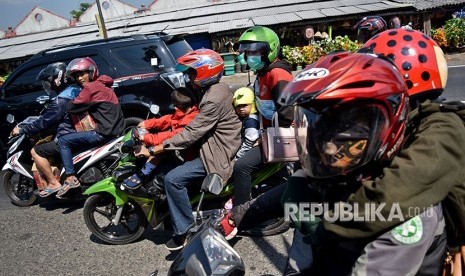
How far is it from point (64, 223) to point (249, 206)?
3.66 m

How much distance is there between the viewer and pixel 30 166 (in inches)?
214

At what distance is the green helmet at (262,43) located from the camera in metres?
3.57

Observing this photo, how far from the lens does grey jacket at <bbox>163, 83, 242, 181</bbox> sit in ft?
11.2

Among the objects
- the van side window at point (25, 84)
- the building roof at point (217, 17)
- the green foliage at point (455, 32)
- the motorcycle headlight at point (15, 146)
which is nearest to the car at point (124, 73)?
the van side window at point (25, 84)

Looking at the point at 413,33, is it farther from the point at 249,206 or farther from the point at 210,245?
the point at 210,245

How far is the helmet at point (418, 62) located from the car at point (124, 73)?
17.4 ft

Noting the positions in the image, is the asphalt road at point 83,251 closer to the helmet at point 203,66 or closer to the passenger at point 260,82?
the passenger at point 260,82

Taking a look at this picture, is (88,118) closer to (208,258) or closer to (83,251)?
(83,251)

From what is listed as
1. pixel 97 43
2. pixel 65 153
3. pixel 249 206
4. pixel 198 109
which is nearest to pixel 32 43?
pixel 97 43

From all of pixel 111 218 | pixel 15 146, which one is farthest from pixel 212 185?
pixel 15 146

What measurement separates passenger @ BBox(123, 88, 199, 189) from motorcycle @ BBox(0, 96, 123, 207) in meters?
0.91

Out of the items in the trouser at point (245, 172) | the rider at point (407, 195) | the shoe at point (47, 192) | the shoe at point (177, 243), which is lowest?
the shoe at point (47, 192)

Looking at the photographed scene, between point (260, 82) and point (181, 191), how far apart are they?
1.24 m

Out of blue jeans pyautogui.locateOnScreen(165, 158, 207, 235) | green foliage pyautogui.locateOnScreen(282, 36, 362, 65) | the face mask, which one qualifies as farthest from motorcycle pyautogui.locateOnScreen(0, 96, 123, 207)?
green foliage pyautogui.locateOnScreen(282, 36, 362, 65)
